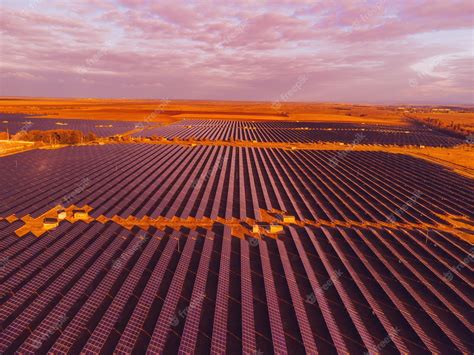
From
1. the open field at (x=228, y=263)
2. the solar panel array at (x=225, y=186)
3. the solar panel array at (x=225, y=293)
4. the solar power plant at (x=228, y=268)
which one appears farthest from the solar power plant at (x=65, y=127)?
the solar panel array at (x=225, y=293)

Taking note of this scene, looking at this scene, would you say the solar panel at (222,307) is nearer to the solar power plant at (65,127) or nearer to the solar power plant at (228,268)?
the solar power plant at (228,268)

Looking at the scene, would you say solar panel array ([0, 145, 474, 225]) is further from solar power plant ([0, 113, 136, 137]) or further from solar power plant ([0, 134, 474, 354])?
solar power plant ([0, 113, 136, 137])

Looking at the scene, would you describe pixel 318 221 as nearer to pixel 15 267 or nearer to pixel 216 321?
pixel 216 321

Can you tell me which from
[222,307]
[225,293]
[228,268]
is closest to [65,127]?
[228,268]

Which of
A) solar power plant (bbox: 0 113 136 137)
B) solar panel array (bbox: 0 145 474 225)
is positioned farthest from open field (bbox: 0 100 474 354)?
solar power plant (bbox: 0 113 136 137)

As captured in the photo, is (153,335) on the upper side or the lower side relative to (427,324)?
upper

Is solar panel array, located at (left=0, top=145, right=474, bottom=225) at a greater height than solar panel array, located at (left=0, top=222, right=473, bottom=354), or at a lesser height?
greater

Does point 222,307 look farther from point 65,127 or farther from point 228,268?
point 65,127

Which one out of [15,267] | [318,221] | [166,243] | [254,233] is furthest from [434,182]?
[15,267]
